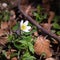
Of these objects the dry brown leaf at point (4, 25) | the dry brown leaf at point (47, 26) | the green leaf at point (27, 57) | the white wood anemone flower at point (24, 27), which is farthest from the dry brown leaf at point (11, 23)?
the green leaf at point (27, 57)

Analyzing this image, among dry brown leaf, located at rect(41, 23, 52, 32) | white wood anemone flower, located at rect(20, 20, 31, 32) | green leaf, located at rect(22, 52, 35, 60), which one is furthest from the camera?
dry brown leaf, located at rect(41, 23, 52, 32)

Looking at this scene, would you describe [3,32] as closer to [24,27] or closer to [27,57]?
[24,27]

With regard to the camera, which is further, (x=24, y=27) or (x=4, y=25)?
(x=4, y=25)

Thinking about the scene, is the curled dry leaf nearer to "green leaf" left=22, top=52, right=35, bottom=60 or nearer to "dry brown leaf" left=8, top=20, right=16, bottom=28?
"green leaf" left=22, top=52, right=35, bottom=60

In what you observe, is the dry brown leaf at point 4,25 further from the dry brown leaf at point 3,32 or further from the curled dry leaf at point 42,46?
the curled dry leaf at point 42,46

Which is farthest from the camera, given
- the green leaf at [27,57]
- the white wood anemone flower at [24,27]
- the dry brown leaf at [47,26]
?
the dry brown leaf at [47,26]

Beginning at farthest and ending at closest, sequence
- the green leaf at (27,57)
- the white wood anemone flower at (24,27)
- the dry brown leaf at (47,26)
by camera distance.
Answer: the dry brown leaf at (47,26) → the white wood anemone flower at (24,27) → the green leaf at (27,57)

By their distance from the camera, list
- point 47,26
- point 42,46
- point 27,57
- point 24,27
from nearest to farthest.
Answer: point 27,57, point 42,46, point 24,27, point 47,26

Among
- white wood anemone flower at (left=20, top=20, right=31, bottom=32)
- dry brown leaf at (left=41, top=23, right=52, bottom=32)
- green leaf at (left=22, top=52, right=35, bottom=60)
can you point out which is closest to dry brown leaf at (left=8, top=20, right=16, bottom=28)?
white wood anemone flower at (left=20, top=20, right=31, bottom=32)

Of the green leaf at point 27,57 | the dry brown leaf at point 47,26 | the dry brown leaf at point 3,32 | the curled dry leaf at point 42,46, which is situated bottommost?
the green leaf at point 27,57

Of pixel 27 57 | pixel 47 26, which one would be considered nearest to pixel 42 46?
pixel 27 57
